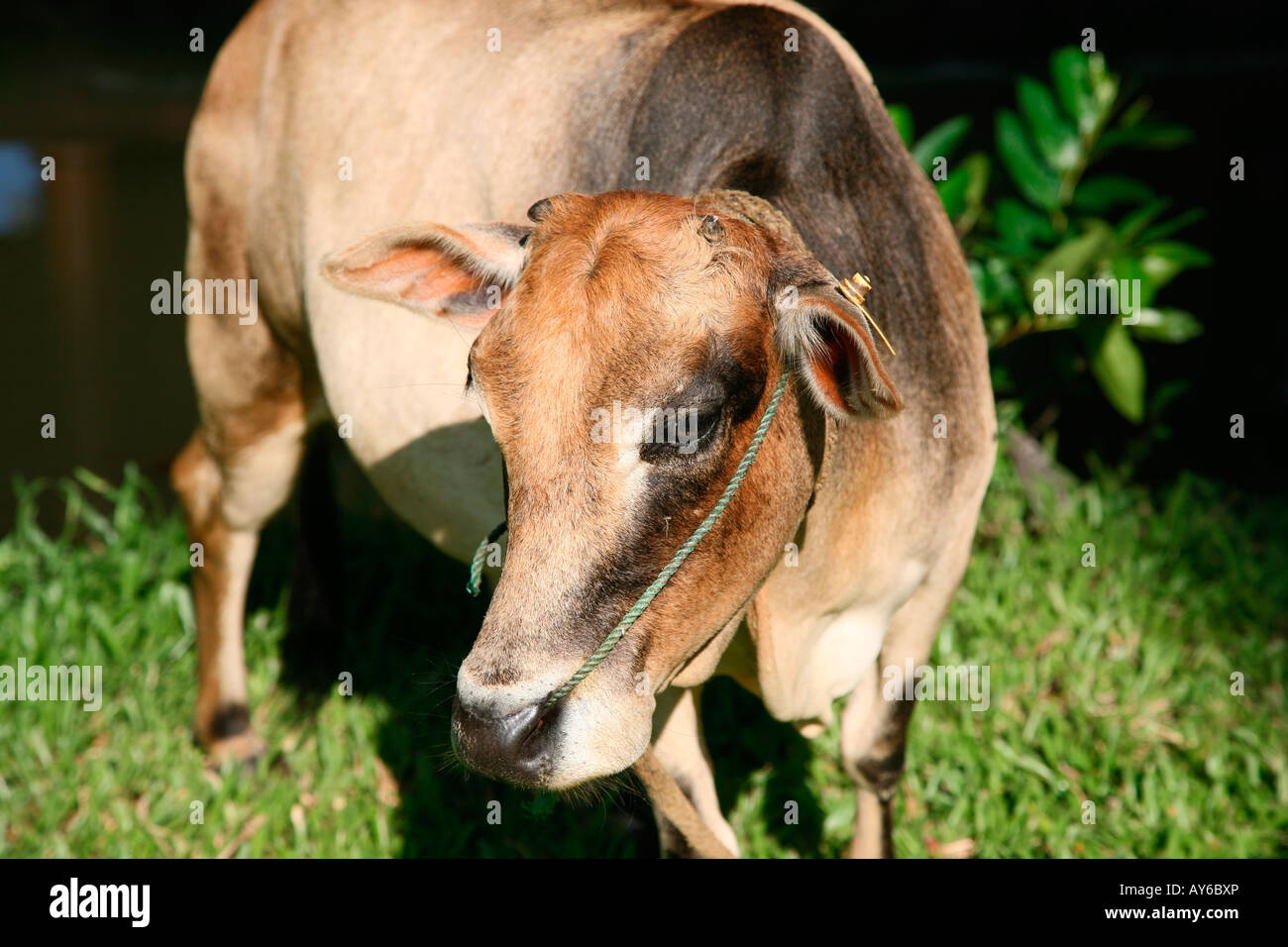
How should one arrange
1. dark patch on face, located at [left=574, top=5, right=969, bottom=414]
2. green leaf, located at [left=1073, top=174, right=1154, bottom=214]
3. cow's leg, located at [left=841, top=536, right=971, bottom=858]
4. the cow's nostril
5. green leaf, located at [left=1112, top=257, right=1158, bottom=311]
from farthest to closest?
green leaf, located at [left=1073, top=174, right=1154, bottom=214] → green leaf, located at [left=1112, top=257, right=1158, bottom=311] → cow's leg, located at [left=841, top=536, right=971, bottom=858] → dark patch on face, located at [left=574, top=5, right=969, bottom=414] → the cow's nostril

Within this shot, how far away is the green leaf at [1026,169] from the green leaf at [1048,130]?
45mm

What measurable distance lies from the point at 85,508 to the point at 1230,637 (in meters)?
4.15

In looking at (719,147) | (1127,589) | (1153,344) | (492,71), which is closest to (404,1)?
(492,71)

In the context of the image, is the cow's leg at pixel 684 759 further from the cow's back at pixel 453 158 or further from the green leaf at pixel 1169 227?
the green leaf at pixel 1169 227

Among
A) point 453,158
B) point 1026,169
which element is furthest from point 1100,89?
point 453,158

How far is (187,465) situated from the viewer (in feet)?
14.2

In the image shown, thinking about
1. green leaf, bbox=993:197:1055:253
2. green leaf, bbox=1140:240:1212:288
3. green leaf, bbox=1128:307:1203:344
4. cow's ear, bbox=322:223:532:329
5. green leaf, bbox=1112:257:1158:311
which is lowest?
cow's ear, bbox=322:223:532:329

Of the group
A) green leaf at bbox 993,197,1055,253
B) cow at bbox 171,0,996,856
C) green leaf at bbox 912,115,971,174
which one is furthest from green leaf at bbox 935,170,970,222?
cow at bbox 171,0,996,856

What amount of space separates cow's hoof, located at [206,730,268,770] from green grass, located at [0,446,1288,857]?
0.05 meters

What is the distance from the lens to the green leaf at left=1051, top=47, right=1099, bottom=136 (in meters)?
4.38

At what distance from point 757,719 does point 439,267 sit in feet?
7.02

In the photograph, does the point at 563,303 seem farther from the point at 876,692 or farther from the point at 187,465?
the point at 187,465

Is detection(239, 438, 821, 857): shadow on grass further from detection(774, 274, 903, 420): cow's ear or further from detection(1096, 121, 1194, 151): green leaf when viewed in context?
detection(1096, 121, 1194, 151): green leaf

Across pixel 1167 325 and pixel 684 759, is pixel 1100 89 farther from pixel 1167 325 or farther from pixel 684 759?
pixel 684 759
